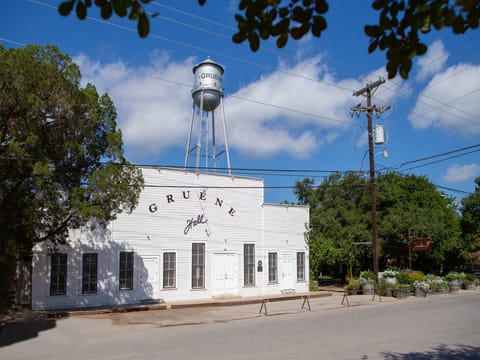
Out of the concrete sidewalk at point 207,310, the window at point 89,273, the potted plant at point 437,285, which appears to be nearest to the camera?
the concrete sidewalk at point 207,310

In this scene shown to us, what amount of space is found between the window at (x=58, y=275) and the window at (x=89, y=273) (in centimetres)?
80

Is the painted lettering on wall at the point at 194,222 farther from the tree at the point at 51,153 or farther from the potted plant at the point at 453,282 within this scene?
the potted plant at the point at 453,282

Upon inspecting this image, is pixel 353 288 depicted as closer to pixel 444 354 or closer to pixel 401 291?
pixel 401 291

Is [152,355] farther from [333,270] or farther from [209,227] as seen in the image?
[333,270]

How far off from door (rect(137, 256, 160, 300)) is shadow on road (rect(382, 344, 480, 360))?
13.1 m

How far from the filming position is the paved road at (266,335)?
1020cm

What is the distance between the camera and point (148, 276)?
20.7 meters

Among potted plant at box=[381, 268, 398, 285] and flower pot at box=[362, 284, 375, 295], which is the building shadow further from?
potted plant at box=[381, 268, 398, 285]

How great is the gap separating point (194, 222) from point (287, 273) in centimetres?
668

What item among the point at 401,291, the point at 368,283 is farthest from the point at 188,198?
the point at 401,291

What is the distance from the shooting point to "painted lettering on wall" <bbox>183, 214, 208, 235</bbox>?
72.4ft

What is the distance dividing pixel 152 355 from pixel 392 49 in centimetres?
899

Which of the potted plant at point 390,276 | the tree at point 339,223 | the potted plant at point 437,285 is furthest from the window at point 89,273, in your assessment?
the potted plant at point 437,285

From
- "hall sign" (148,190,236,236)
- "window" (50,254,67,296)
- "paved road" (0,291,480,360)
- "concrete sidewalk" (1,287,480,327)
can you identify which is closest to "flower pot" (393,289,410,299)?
"concrete sidewalk" (1,287,480,327)
